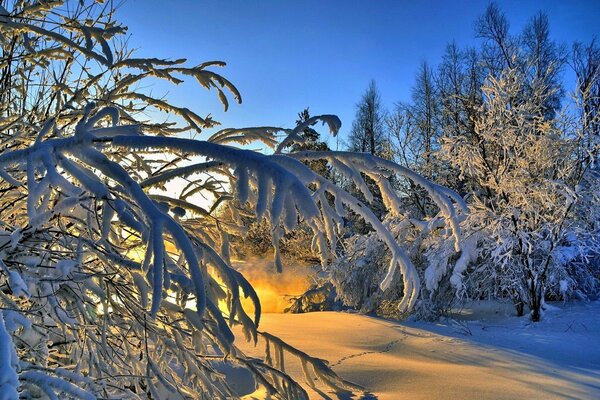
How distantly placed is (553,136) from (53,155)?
8.66m

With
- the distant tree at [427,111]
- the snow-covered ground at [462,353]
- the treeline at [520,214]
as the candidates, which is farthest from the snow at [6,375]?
the distant tree at [427,111]

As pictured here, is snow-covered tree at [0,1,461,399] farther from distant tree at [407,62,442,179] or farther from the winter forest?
distant tree at [407,62,442,179]

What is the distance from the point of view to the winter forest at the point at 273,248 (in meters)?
1.09

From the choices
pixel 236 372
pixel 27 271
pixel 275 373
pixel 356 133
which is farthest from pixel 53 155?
pixel 356 133

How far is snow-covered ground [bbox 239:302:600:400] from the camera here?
323cm

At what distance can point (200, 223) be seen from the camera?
213cm

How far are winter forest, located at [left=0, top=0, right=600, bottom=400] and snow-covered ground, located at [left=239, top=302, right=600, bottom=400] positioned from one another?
38 millimetres

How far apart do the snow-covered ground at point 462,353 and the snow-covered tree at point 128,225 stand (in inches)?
48.7

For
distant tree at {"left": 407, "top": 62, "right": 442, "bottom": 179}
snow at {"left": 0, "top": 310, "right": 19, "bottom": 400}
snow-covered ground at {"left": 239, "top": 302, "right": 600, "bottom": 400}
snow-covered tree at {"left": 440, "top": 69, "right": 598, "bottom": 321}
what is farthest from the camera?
distant tree at {"left": 407, "top": 62, "right": 442, "bottom": 179}

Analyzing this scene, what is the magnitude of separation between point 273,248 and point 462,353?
247 cm

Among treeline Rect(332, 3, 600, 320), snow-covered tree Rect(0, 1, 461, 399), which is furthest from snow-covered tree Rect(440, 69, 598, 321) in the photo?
snow-covered tree Rect(0, 1, 461, 399)

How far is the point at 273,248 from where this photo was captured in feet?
11.7

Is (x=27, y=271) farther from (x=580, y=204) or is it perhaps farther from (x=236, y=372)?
(x=580, y=204)

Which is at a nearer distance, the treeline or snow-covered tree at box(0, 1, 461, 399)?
snow-covered tree at box(0, 1, 461, 399)
